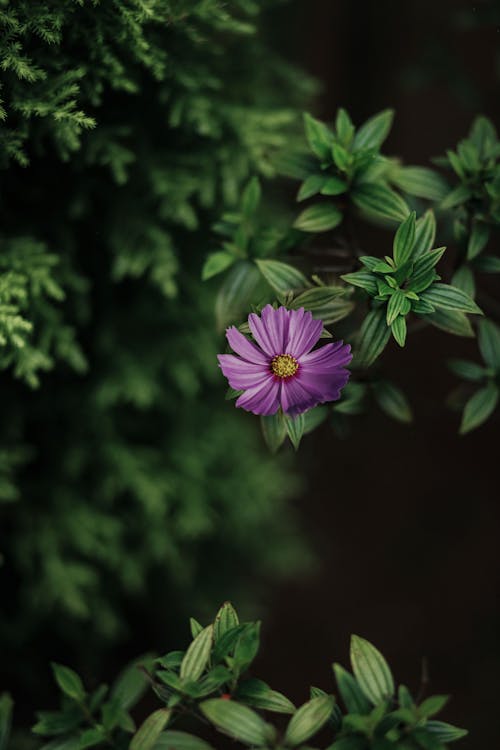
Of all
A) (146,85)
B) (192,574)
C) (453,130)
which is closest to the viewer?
(146,85)

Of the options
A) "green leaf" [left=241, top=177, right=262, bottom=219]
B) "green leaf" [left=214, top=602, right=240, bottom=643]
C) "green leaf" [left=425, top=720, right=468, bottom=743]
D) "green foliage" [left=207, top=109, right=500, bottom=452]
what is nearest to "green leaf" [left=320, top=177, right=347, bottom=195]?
"green foliage" [left=207, top=109, right=500, bottom=452]

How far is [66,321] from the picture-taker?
1222 millimetres

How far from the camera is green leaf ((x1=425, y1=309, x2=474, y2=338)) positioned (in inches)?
34.1

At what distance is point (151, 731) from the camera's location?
745 millimetres

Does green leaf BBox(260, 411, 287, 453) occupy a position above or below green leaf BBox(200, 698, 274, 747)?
above

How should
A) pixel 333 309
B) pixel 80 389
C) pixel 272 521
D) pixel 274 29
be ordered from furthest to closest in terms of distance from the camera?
pixel 272 521, pixel 274 29, pixel 80 389, pixel 333 309

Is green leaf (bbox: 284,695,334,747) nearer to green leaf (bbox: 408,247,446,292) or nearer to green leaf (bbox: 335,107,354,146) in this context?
green leaf (bbox: 408,247,446,292)

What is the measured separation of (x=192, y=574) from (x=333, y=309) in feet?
3.27

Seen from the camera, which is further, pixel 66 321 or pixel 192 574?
pixel 192 574

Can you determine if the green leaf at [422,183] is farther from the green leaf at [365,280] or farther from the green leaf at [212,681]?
the green leaf at [212,681]

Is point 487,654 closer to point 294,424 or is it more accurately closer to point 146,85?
point 294,424

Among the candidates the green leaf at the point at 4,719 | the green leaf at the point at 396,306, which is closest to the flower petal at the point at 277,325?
the green leaf at the point at 396,306

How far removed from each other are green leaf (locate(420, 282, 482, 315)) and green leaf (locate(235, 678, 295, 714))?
460mm

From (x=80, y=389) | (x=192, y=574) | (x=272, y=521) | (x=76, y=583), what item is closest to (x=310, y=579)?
(x=272, y=521)
